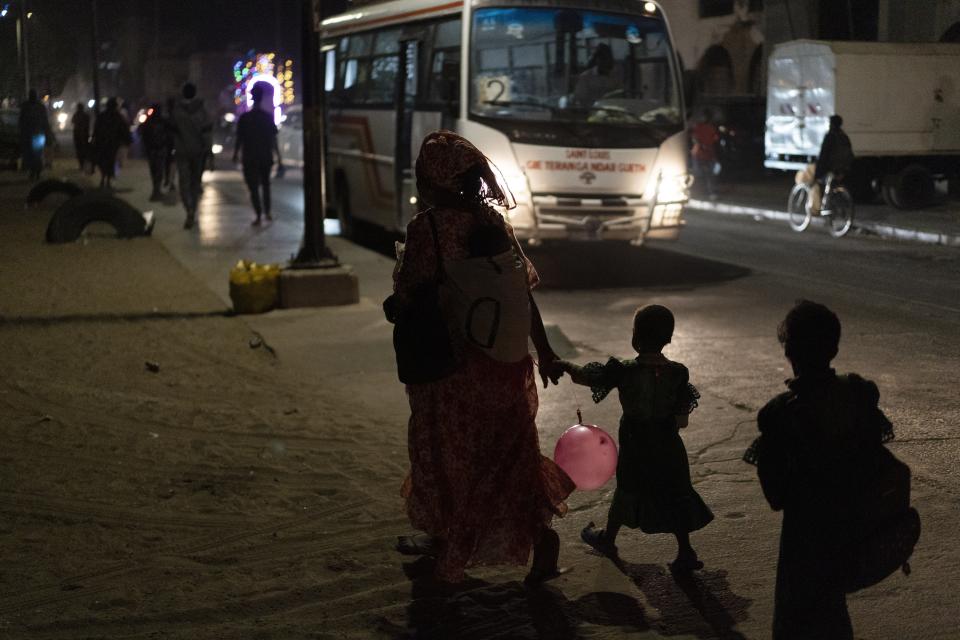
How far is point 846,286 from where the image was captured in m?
13.3

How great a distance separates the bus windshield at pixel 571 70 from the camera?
13.8m

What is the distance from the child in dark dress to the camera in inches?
186

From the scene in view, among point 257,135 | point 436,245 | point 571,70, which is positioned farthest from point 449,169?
point 257,135

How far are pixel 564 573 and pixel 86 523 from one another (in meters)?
2.20

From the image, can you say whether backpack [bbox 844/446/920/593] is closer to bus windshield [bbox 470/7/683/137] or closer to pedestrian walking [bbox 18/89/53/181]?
bus windshield [bbox 470/7/683/137]

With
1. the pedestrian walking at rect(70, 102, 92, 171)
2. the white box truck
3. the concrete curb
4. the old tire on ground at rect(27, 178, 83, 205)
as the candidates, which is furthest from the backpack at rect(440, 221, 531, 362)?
the pedestrian walking at rect(70, 102, 92, 171)

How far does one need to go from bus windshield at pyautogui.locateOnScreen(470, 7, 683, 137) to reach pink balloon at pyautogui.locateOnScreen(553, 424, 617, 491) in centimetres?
888

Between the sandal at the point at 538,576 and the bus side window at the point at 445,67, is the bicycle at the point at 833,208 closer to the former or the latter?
the bus side window at the point at 445,67

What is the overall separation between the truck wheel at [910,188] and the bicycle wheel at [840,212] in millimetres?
4503

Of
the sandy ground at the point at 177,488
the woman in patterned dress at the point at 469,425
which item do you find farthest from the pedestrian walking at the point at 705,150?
the woman in patterned dress at the point at 469,425

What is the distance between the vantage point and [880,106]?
23.5 metres

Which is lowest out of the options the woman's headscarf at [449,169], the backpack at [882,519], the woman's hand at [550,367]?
the backpack at [882,519]

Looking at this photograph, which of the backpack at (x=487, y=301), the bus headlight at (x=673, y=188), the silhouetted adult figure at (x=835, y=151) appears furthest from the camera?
the silhouetted adult figure at (x=835, y=151)

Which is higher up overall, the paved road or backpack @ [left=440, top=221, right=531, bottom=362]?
backpack @ [left=440, top=221, right=531, bottom=362]
